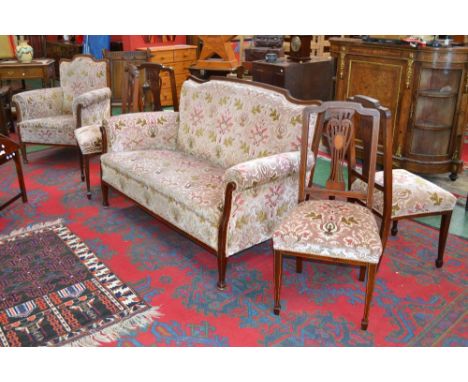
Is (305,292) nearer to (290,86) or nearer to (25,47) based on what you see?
(290,86)

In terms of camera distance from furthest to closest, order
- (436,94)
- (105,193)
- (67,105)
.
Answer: (67,105), (436,94), (105,193)

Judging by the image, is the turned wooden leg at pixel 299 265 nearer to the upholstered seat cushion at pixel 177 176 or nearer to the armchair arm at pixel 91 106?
the upholstered seat cushion at pixel 177 176

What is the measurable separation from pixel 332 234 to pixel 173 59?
5.05 metres

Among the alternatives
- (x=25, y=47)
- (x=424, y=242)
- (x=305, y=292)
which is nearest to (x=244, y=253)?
(x=305, y=292)

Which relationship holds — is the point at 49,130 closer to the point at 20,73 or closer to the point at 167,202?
the point at 20,73

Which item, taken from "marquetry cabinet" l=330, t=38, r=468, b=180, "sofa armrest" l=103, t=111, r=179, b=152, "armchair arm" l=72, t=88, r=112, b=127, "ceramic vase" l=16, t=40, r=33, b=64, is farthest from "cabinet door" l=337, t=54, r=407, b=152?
"ceramic vase" l=16, t=40, r=33, b=64

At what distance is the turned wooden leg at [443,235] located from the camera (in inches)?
101

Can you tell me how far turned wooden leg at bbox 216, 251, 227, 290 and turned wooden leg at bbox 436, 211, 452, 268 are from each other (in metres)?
1.22

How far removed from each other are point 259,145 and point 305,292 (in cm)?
88

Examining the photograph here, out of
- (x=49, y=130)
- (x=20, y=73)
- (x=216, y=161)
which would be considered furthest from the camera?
(x=20, y=73)

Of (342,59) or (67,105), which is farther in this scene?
(67,105)

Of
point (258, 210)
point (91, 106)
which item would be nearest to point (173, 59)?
point (91, 106)

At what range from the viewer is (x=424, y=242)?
9.66ft

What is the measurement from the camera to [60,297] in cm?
242
